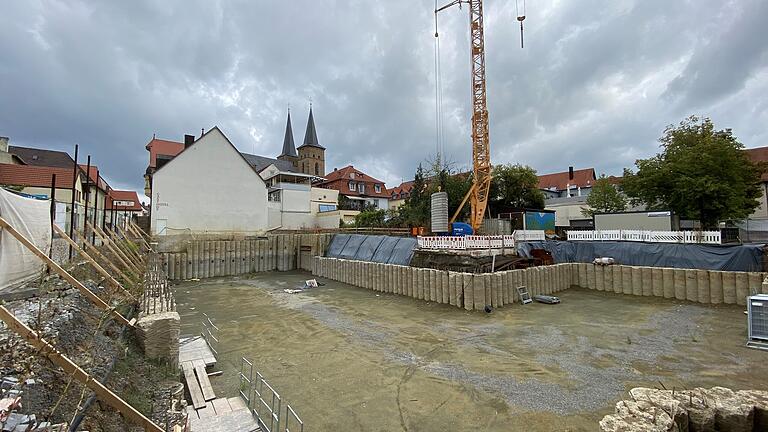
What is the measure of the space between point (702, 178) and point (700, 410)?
2378 centimetres

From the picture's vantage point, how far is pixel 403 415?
5.26 m

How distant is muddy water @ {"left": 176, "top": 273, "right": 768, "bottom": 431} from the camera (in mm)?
5371

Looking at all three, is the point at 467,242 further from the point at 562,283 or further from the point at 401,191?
the point at 401,191

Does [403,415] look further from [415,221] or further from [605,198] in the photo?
[605,198]

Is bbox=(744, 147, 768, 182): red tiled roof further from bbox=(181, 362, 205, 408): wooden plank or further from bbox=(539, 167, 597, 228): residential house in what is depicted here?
bbox=(181, 362, 205, 408): wooden plank

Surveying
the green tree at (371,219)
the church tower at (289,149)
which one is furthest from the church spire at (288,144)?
the green tree at (371,219)

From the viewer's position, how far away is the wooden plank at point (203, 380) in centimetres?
521

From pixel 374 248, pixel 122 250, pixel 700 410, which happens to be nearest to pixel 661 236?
pixel 374 248

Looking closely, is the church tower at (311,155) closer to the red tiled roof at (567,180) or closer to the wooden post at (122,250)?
the red tiled roof at (567,180)

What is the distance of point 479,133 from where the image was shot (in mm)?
25578

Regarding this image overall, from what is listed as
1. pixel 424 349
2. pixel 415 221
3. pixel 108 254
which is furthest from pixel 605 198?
pixel 108 254

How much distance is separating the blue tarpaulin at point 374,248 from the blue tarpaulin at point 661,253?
5.72 meters

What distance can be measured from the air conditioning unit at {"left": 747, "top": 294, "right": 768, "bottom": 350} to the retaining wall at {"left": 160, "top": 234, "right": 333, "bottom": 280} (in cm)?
2092

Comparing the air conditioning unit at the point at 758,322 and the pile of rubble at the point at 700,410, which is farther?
the air conditioning unit at the point at 758,322
